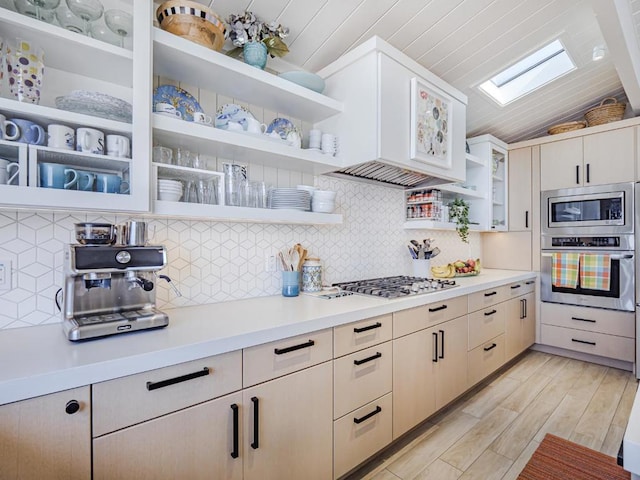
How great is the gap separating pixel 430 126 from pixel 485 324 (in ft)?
5.47

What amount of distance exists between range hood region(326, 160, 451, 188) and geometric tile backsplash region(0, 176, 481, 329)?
11 cm

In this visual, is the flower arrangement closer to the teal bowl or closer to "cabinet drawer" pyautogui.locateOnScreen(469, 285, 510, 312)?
the teal bowl

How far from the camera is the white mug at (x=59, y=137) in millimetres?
1118

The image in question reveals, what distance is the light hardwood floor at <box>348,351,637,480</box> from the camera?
1.81 meters

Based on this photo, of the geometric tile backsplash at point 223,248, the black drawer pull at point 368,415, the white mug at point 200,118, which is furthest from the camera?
the black drawer pull at point 368,415

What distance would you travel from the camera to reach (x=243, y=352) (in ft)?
4.02

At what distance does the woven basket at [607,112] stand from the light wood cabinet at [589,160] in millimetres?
163

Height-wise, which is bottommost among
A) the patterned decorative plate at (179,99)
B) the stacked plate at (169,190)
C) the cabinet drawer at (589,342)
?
the cabinet drawer at (589,342)

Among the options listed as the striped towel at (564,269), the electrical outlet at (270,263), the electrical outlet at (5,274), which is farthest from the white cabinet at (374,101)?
the striped towel at (564,269)

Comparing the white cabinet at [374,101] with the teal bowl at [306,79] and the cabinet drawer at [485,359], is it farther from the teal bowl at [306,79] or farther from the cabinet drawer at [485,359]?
the cabinet drawer at [485,359]

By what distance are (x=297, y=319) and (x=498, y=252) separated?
3.39 metres

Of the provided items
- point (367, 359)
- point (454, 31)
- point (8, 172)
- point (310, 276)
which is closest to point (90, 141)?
point (8, 172)

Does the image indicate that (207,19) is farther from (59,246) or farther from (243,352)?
(243,352)

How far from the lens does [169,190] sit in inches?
55.4
